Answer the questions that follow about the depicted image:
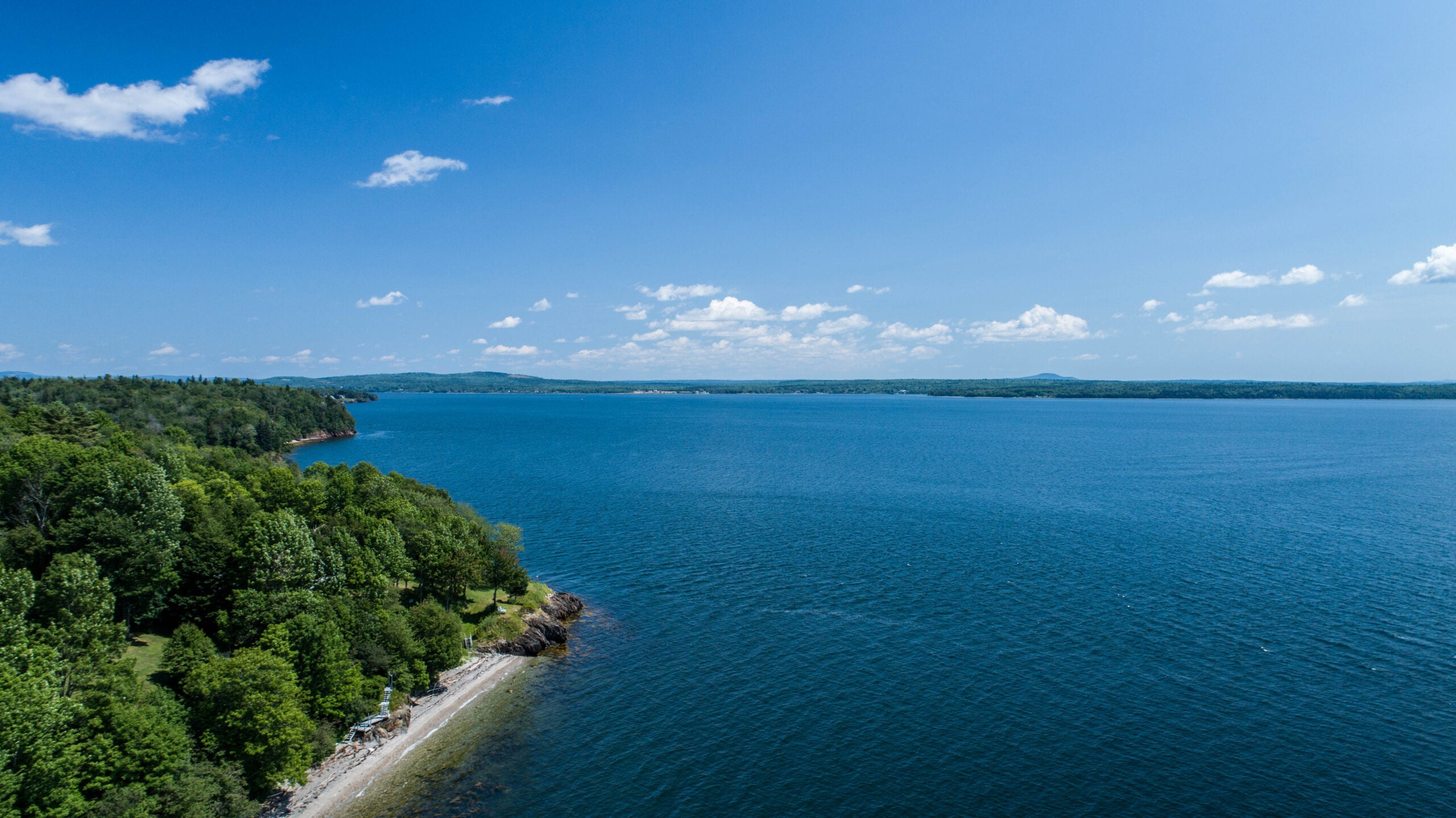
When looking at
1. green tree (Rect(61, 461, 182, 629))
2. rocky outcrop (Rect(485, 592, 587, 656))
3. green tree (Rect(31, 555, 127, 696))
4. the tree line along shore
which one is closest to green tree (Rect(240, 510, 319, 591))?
the tree line along shore

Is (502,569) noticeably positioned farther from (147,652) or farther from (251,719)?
(251,719)

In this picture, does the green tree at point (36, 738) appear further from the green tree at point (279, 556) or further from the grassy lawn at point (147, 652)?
the green tree at point (279, 556)

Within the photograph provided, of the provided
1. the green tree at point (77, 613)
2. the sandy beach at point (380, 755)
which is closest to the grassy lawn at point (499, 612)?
the sandy beach at point (380, 755)

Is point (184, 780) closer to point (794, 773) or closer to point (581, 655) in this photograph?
point (581, 655)

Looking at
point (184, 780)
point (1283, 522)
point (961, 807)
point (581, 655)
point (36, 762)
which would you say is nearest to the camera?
point (36, 762)

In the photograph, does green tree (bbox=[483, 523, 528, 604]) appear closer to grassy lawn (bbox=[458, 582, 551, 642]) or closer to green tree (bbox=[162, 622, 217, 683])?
grassy lawn (bbox=[458, 582, 551, 642])

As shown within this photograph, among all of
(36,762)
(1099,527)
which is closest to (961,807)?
(36,762)
